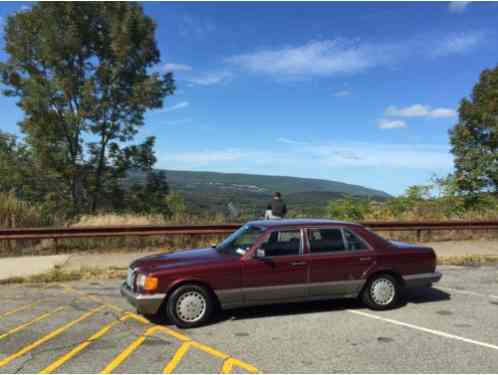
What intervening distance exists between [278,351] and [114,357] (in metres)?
1.87

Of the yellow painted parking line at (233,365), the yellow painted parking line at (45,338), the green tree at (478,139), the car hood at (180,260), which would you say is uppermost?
the green tree at (478,139)

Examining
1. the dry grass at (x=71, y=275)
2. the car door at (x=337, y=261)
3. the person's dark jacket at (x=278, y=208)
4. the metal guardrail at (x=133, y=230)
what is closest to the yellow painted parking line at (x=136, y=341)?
the car door at (x=337, y=261)

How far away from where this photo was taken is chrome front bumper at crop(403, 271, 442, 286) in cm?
705

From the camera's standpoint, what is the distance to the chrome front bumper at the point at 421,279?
705 centimetres

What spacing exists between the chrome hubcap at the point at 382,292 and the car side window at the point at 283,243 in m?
1.39

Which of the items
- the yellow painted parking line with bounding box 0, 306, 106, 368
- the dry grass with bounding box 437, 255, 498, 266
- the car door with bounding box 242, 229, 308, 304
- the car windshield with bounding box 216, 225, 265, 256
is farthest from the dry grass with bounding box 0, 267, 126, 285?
the dry grass with bounding box 437, 255, 498, 266

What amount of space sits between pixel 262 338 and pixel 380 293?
7.80 ft

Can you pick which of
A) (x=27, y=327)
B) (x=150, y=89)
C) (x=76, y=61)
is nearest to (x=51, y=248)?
(x=27, y=327)

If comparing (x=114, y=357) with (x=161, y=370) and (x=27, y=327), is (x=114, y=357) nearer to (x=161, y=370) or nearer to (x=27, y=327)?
(x=161, y=370)

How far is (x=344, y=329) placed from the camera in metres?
5.86

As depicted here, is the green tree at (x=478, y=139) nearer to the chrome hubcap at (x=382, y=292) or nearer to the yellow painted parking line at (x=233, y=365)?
the chrome hubcap at (x=382, y=292)

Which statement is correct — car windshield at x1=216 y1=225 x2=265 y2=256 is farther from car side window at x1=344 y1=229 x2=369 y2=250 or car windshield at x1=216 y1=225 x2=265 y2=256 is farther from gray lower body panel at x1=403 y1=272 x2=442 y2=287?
gray lower body panel at x1=403 y1=272 x2=442 y2=287

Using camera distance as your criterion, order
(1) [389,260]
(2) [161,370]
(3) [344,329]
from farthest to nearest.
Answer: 1. (1) [389,260]
2. (3) [344,329]
3. (2) [161,370]

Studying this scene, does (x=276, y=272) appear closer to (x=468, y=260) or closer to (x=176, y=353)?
(x=176, y=353)
